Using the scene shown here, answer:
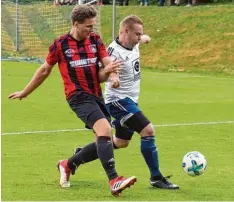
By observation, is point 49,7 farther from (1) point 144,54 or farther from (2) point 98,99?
(2) point 98,99

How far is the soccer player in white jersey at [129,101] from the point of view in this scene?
9609 mm

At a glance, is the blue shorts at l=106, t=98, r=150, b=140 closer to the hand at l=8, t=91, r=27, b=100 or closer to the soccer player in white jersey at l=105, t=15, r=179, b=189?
the soccer player in white jersey at l=105, t=15, r=179, b=189

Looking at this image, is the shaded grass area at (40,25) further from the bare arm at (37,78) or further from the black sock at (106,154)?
the black sock at (106,154)

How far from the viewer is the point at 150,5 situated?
1673 inches

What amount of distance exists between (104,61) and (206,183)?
185cm

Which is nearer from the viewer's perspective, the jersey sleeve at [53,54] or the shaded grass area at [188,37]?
the jersey sleeve at [53,54]

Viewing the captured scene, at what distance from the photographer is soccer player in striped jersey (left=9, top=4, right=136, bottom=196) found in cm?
912

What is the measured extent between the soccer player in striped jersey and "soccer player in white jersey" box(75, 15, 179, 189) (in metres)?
0.30

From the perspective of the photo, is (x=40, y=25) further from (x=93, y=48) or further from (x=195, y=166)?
(x=195, y=166)

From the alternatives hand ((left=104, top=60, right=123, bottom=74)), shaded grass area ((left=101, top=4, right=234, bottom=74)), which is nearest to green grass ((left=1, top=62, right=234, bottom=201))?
hand ((left=104, top=60, right=123, bottom=74))

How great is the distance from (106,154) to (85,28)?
4.57ft

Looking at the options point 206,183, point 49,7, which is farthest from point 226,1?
point 206,183

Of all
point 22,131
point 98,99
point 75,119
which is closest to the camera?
point 98,99

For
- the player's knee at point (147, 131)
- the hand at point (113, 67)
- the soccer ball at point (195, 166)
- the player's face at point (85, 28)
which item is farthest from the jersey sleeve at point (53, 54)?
the soccer ball at point (195, 166)
